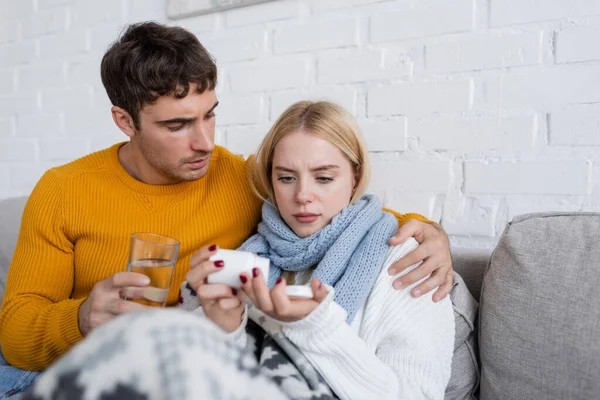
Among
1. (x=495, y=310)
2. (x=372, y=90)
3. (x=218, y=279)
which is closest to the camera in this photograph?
(x=218, y=279)

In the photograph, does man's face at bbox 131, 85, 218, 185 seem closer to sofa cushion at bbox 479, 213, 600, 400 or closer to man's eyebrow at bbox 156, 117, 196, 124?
man's eyebrow at bbox 156, 117, 196, 124

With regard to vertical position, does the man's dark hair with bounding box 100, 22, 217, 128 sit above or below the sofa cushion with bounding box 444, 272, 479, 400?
above

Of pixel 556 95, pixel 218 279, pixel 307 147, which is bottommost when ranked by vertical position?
pixel 218 279

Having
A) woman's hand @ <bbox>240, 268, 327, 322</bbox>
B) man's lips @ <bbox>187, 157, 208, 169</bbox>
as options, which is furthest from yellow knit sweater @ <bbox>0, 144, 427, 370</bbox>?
woman's hand @ <bbox>240, 268, 327, 322</bbox>

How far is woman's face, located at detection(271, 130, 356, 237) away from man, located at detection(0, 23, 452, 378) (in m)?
0.22

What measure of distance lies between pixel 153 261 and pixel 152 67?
0.60 m

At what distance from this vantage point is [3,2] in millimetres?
2443

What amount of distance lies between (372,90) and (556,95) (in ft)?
1.60

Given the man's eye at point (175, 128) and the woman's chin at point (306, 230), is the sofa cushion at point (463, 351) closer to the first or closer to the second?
the woman's chin at point (306, 230)

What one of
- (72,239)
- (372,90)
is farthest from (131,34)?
(372,90)

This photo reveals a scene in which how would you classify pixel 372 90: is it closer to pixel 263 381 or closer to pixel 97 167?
pixel 97 167

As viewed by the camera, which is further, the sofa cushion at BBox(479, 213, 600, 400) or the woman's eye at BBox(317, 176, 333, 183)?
Answer: the woman's eye at BBox(317, 176, 333, 183)

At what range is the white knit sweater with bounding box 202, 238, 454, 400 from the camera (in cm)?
100

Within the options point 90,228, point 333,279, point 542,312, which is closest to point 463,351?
point 542,312
